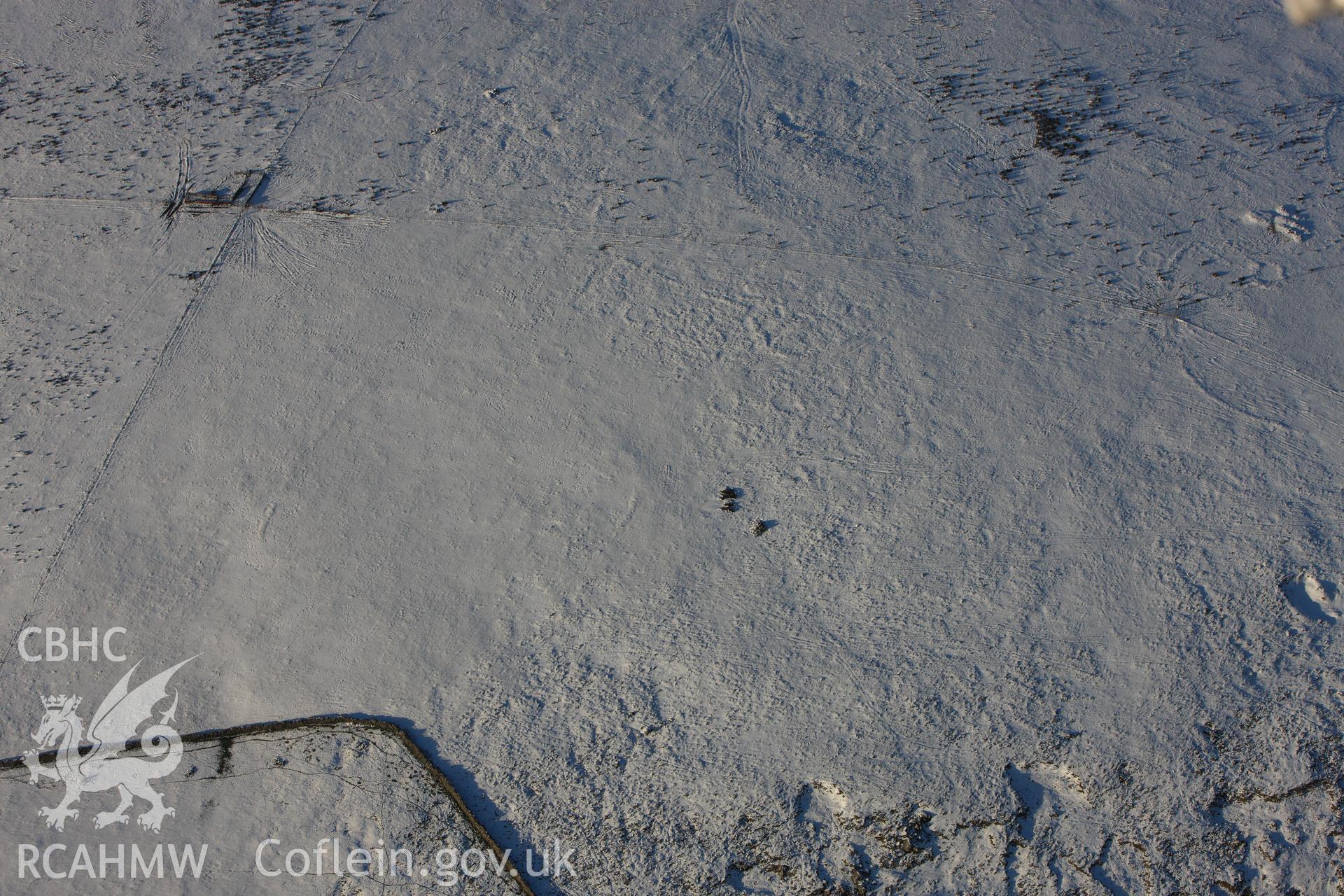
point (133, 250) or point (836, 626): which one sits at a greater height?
point (133, 250)

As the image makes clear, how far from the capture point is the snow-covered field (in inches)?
235

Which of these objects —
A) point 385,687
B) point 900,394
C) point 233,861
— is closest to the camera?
point 233,861

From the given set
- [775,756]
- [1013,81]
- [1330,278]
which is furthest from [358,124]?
[1330,278]

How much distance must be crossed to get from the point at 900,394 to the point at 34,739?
690 cm

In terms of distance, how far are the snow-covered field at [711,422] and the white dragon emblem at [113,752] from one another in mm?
146

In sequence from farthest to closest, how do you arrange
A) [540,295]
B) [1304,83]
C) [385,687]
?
1. [1304,83]
2. [540,295]
3. [385,687]

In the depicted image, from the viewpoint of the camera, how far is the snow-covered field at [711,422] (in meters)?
5.96

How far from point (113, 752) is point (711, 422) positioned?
494cm

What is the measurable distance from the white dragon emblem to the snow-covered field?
0.15m

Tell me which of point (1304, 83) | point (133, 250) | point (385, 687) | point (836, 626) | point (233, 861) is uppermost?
point (1304, 83)

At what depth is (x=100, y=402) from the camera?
7.24m

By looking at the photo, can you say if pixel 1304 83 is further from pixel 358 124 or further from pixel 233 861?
pixel 233 861

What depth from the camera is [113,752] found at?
613 centimetres

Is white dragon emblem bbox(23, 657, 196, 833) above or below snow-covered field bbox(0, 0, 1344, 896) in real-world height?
below
